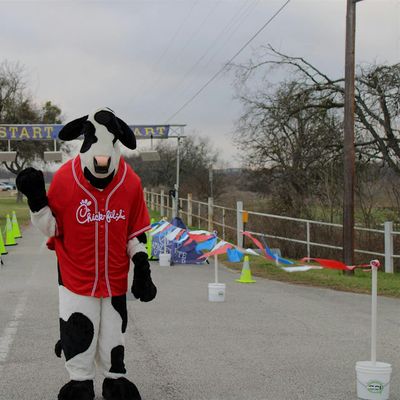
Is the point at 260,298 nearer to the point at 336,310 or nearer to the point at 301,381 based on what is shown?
the point at 336,310

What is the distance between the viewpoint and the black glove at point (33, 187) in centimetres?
461

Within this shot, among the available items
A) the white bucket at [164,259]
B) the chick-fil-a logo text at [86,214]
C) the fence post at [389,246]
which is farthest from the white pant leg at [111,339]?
the white bucket at [164,259]

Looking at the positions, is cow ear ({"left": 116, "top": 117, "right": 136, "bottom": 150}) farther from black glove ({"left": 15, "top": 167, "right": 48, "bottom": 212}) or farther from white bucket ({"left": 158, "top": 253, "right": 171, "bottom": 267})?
white bucket ({"left": 158, "top": 253, "right": 171, "bottom": 267})

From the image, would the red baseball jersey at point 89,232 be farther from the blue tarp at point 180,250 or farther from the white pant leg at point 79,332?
the blue tarp at point 180,250

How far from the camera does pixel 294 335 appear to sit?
7344 mm

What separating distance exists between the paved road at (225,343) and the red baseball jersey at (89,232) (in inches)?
37.4

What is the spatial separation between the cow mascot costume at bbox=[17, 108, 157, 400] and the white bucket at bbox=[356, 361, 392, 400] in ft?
5.44

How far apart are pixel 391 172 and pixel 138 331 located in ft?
41.6

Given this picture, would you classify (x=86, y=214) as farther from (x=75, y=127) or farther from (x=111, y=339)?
(x=111, y=339)

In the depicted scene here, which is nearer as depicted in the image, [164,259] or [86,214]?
[86,214]

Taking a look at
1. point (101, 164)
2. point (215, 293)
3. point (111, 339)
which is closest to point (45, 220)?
point (101, 164)

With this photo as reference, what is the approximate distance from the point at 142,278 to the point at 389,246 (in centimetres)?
980

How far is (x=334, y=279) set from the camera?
12344 mm

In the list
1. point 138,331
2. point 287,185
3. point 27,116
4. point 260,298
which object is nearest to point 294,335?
point 138,331
